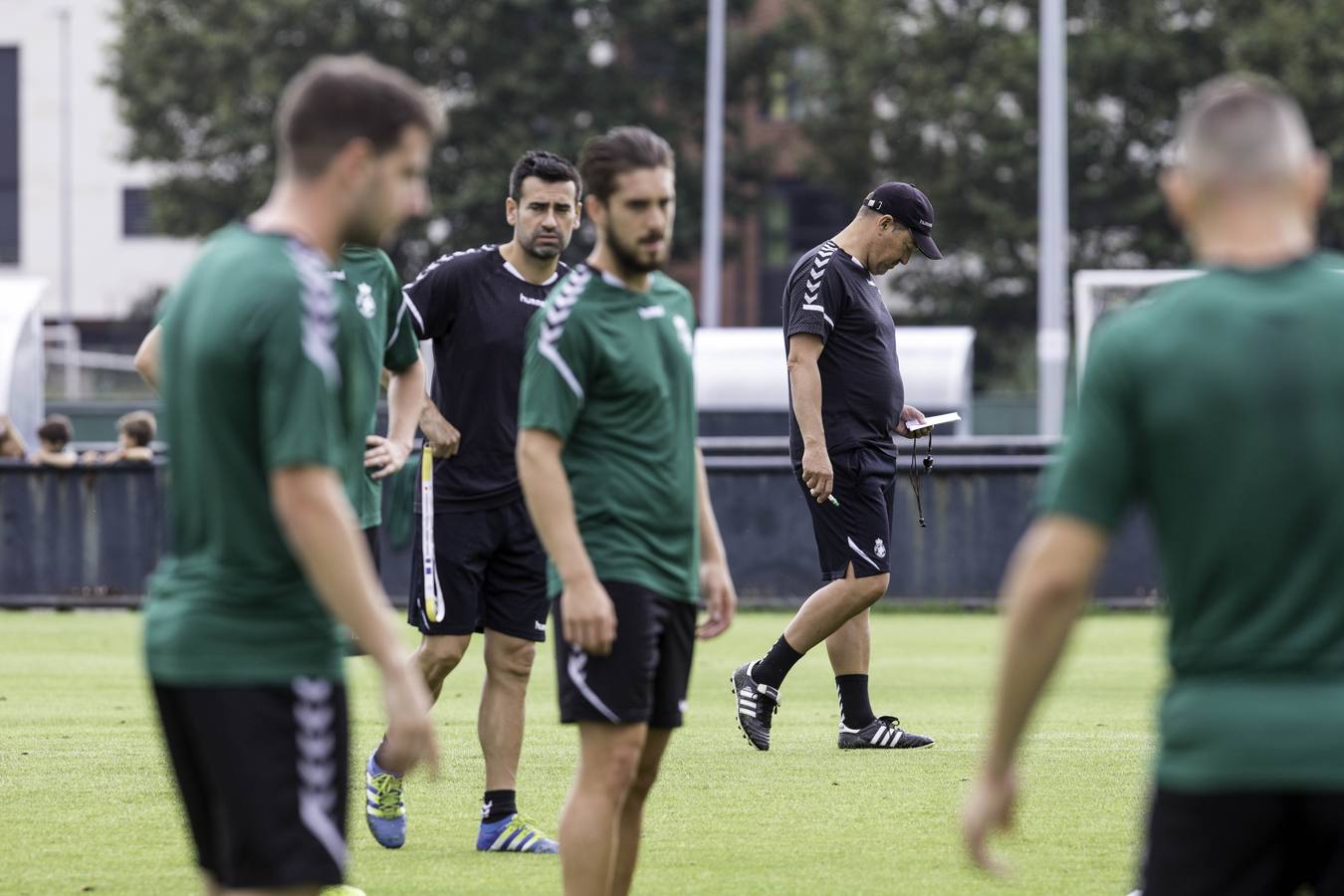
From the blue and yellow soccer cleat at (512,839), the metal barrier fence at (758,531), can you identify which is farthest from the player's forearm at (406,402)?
the metal barrier fence at (758,531)

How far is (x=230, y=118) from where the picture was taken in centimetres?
4581

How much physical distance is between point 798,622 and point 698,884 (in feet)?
11.1

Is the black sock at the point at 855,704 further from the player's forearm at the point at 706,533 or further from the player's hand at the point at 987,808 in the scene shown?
the player's hand at the point at 987,808

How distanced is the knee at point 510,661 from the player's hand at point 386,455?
28.5 inches

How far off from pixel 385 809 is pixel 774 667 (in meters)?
2.84

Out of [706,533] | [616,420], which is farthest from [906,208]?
[616,420]

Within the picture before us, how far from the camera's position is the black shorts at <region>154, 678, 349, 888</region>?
387cm

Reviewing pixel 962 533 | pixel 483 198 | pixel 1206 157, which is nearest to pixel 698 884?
pixel 1206 157

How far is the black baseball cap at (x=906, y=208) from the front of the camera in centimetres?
988

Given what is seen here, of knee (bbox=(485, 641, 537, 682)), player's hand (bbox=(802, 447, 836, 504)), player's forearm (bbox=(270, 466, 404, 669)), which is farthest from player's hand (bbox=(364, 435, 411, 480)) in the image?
player's forearm (bbox=(270, 466, 404, 669))

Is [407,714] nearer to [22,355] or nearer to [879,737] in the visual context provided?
[879,737]

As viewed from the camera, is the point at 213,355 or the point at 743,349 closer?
the point at 213,355

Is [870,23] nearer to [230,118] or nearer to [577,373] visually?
[230,118]

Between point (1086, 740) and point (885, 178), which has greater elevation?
point (885, 178)
